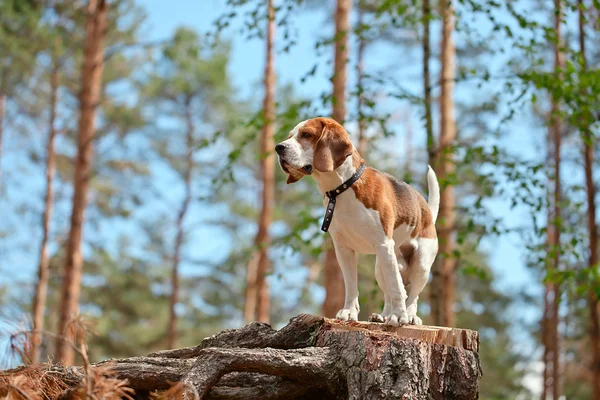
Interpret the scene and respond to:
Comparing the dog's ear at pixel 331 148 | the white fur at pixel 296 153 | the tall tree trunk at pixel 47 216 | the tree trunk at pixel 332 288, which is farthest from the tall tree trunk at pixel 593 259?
the tall tree trunk at pixel 47 216

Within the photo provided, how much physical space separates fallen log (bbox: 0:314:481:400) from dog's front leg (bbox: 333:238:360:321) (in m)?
0.12

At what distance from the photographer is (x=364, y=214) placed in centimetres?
429

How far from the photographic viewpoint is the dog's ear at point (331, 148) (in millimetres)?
4086

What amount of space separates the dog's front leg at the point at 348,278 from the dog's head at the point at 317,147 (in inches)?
27.2

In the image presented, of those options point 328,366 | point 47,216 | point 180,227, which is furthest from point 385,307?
point 180,227

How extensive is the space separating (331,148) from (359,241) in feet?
2.26

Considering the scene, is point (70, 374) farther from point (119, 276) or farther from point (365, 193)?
point (119, 276)

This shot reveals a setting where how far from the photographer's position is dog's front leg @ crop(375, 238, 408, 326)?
4.32 m

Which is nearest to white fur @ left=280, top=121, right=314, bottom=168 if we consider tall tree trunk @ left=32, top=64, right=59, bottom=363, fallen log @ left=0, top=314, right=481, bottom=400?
fallen log @ left=0, top=314, right=481, bottom=400

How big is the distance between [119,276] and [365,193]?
17.2 metres

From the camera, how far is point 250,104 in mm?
20625

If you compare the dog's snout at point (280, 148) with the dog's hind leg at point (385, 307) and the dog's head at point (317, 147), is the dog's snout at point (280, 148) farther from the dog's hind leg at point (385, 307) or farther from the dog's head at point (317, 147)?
the dog's hind leg at point (385, 307)

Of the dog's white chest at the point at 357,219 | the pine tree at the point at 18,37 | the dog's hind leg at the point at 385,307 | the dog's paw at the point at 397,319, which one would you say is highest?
the pine tree at the point at 18,37

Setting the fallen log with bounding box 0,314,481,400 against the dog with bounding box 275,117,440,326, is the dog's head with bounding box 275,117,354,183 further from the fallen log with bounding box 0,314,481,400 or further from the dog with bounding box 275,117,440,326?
the fallen log with bounding box 0,314,481,400
